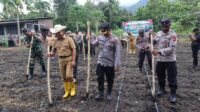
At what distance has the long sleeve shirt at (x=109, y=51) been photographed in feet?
20.9

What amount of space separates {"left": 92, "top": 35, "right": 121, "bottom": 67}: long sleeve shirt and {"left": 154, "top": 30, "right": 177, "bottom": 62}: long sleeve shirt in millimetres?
945

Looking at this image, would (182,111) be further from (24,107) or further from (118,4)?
(118,4)

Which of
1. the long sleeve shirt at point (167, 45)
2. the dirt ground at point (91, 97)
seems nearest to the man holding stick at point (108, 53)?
the dirt ground at point (91, 97)

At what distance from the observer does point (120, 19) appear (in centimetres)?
5600

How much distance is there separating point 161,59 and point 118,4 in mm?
53251

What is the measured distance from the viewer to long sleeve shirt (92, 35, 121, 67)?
6.36 metres

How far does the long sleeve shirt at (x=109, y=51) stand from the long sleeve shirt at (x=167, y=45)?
0.95m

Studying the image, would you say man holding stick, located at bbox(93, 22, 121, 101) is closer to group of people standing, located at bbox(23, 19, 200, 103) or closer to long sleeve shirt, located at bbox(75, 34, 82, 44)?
group of people standing, located at bbox(23, 19, 200, 103)

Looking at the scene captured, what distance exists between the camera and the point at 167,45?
638 centimetres

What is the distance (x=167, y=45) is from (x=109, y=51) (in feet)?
4.23

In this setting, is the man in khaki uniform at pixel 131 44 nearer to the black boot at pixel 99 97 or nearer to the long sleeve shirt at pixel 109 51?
the black boot at pixel 99 97

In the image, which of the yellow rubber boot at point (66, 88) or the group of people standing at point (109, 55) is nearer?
the group of people standing at point (109, 55)

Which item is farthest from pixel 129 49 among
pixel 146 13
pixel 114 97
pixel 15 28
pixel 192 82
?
pixel 146 13

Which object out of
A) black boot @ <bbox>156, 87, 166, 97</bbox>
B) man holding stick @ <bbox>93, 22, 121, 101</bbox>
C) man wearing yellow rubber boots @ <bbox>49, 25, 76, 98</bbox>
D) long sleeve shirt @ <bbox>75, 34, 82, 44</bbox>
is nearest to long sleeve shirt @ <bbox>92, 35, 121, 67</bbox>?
man holding stick @ <bbox>93, 22, 121, 101</bbox>
